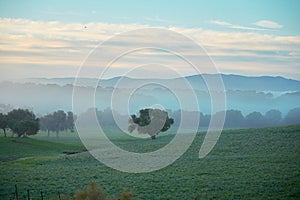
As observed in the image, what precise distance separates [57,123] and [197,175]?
86.7 meters

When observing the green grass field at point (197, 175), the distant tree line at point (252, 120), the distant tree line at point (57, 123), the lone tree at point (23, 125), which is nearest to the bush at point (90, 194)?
the green grass field at point (197, 175)

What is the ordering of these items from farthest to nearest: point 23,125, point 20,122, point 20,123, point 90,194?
1. point 20,122
2. point 20,123
3. point 23,125
4. point 90,194

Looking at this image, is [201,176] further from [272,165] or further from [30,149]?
[30,149]

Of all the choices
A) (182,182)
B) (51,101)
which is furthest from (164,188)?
(51,101)

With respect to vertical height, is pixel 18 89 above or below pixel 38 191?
above

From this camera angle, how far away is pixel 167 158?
1859 inches

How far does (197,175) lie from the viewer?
1491 inches

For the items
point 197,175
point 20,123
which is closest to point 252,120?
point 20,123

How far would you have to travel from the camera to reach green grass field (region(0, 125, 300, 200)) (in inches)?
1251

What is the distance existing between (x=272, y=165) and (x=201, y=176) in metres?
7.49

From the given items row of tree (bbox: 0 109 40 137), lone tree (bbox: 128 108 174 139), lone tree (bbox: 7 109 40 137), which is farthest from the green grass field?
row of tree (bbox: 0 109 40 137)

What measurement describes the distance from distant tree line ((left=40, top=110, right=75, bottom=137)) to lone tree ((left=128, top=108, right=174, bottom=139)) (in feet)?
145

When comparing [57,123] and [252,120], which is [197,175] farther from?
[252,120]

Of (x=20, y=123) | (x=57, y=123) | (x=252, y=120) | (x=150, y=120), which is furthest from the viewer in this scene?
(x=252, y=120)
